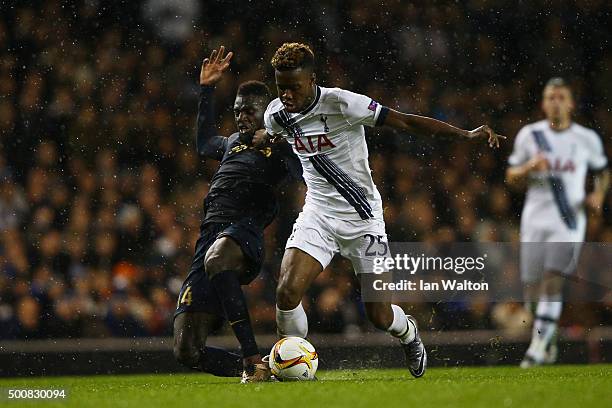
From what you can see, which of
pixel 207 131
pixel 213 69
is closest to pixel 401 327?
pixel 207 131

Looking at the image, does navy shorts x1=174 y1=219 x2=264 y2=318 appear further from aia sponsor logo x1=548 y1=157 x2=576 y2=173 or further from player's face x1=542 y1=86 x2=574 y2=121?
player's face x1=542 y1=86 x2=574 y2=121

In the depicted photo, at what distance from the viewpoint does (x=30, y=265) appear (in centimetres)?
1004

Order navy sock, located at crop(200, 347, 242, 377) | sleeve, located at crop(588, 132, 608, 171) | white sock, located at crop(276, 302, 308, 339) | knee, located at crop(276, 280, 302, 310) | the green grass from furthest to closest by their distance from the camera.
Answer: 1. sleeve, located at crop(588, 132, 608, 171)
2. navy sock, located at crop(200, 347, 242, 377)
3. white sock, located at crop(276, 302, 308, 339)
4. knee, located at crop(276, 280, 302, 310)
5. the green grass

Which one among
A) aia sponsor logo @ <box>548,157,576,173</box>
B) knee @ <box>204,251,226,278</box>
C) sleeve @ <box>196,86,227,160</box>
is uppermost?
sleeve @ <box>196,86,227,160</box>

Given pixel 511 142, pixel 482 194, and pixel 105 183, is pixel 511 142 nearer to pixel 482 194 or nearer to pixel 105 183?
pixel 482 194

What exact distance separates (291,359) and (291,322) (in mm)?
290

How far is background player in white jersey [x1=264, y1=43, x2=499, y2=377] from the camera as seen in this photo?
6.20 meters

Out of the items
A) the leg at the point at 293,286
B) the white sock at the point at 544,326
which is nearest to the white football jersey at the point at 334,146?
the leg at the point at 293,286

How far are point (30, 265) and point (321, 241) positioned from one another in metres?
4.44

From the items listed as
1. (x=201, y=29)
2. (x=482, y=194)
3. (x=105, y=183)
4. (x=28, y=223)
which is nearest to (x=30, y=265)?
(x=28, y=223)

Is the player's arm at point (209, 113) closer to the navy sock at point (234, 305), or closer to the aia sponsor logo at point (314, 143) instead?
the aia sponsor logo at point (314, 143)

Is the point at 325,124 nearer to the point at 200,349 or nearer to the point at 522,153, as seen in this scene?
the point at 200,349

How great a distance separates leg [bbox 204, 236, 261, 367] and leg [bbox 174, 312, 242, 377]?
0.34 m

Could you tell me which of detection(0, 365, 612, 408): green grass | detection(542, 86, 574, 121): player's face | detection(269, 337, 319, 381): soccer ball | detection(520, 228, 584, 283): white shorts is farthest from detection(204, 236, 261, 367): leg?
detection(542, 86, 574, 121): player's face
